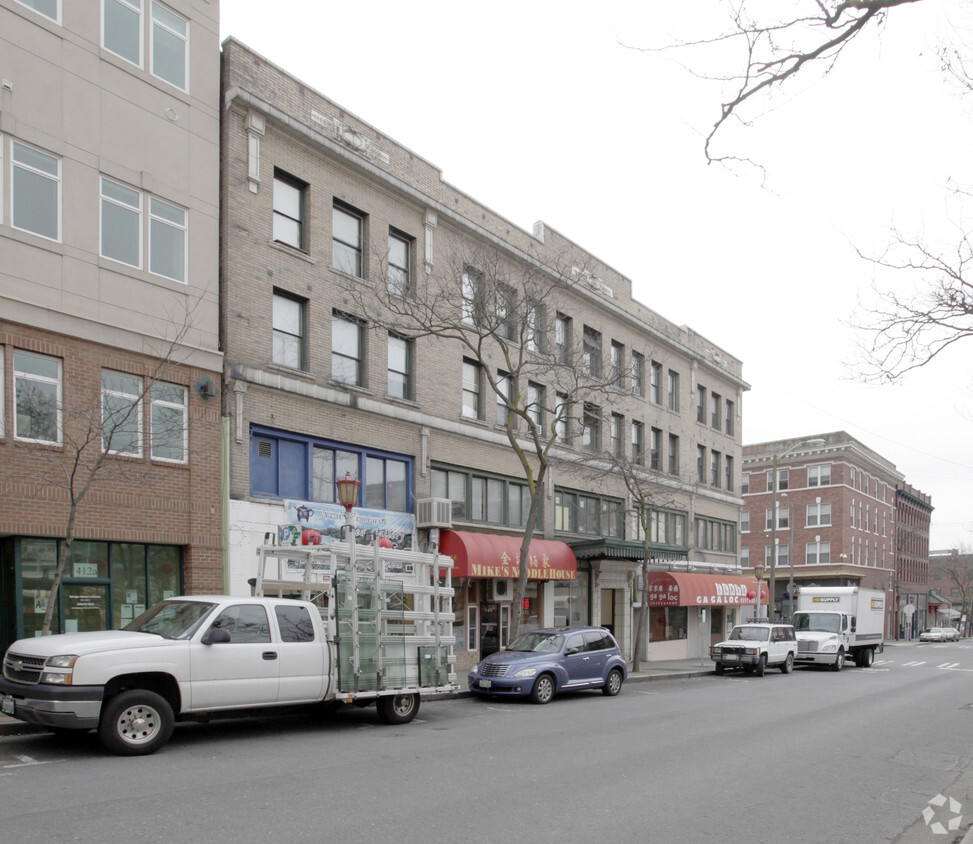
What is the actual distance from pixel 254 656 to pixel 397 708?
9.43ft

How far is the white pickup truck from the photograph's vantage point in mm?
9789

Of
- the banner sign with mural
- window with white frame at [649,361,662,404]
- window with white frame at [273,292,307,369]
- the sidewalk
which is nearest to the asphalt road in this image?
the banner sign with mural

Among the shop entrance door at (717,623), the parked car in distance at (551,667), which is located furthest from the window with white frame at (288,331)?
the shop entrance door at (717,623)

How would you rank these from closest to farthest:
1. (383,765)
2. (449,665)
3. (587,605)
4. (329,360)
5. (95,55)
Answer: (383,765), (449,665), (95,55), (329,360), (587,605)

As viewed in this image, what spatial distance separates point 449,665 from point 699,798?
6.10 meters

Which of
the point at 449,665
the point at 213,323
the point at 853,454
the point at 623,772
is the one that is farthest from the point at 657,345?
the point at 853,454

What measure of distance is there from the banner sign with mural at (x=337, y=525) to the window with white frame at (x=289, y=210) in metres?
5.91

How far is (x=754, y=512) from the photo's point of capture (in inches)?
2899

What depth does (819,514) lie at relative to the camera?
227 ft

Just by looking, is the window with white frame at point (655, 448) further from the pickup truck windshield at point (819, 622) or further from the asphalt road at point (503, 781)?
the asphalt road at point (503, 781)

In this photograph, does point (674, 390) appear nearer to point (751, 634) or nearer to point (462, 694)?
point (751, 634)

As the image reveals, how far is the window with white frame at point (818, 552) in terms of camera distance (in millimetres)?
68062

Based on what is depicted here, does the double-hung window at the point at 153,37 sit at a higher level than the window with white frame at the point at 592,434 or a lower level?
higher

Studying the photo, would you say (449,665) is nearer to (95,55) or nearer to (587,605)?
(95,55)
